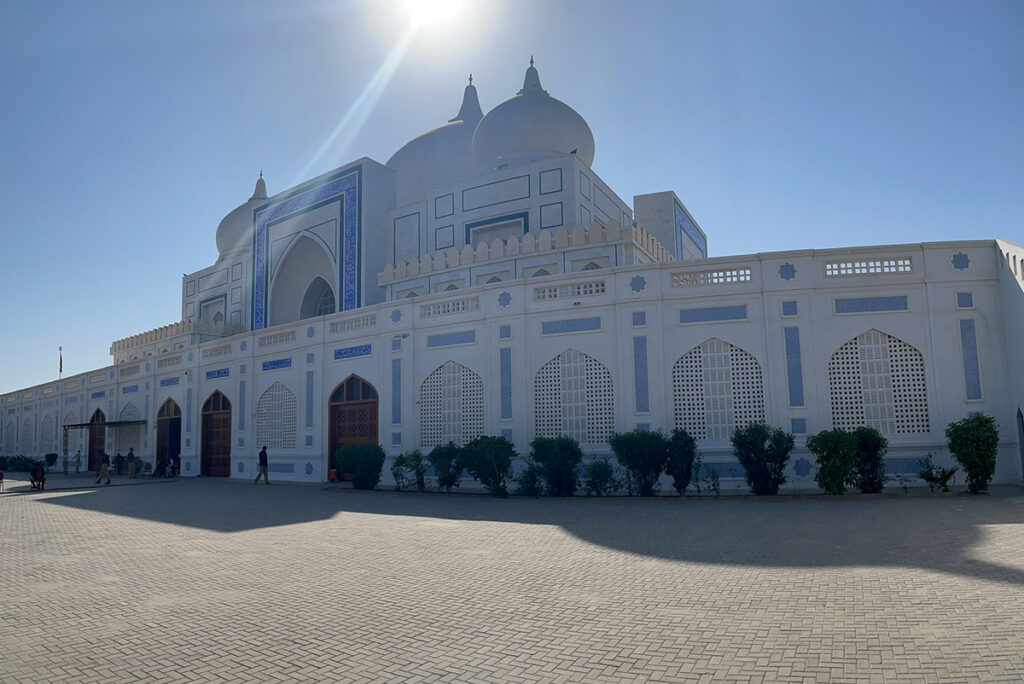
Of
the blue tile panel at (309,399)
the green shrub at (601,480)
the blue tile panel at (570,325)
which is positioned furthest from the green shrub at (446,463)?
the blue tile panel at (309,399)

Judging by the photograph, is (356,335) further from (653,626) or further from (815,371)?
(653,626)

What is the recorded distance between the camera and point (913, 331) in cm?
1316

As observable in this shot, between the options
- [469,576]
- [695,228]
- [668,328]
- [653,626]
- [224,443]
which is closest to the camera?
[653,626]

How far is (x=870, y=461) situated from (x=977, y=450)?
171 cm

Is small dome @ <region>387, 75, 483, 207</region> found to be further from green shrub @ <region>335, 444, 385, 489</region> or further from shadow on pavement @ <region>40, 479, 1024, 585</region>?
shadow on pavement @ <region>40, 479, 1024, 585</region>

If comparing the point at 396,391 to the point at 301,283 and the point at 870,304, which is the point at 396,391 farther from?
the point at 301,283

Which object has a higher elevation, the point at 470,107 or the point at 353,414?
the point at 470,107

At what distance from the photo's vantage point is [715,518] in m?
9.52

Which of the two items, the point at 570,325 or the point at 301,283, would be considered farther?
the point at 301,283

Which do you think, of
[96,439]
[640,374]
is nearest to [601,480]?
[640,374]

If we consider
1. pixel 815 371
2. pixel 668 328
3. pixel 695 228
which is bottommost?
pixel 815 371

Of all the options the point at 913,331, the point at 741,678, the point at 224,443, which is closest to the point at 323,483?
the point at 224,443

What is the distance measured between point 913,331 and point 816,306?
1876mm

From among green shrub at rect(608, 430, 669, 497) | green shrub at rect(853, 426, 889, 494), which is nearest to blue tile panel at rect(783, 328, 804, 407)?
green shrub at rect(853, 426, 889, 494)
